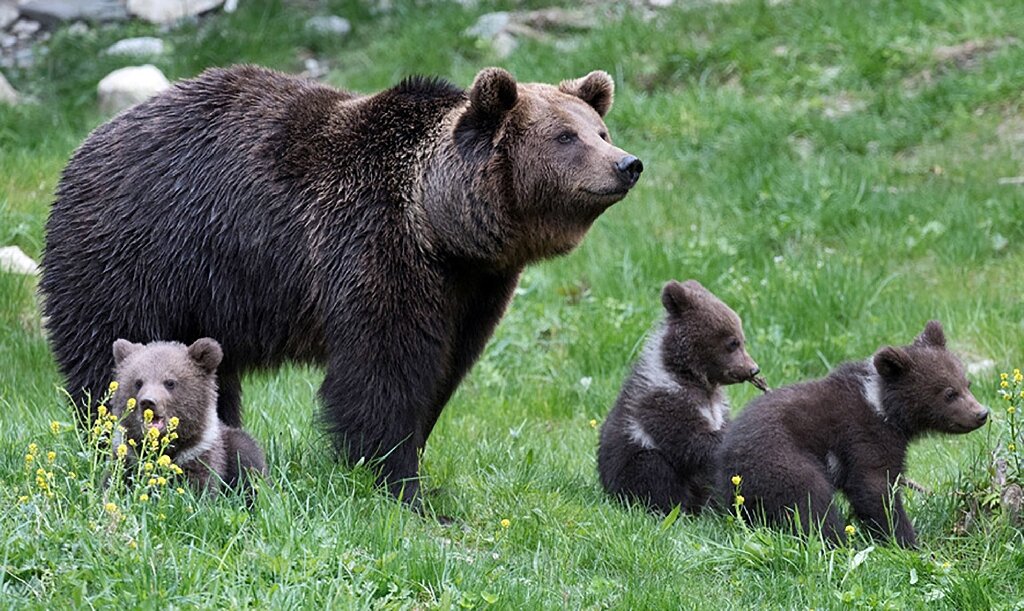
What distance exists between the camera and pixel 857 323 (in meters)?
9.77

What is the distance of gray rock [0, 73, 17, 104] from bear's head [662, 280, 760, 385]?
879cm

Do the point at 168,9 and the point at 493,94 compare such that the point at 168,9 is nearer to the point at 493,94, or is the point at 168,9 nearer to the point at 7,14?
the point at 7,14

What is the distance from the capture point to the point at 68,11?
1680cm

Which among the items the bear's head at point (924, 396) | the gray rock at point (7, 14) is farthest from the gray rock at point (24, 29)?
the bear's head at point (924, 396)

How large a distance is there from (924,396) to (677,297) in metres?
1.32

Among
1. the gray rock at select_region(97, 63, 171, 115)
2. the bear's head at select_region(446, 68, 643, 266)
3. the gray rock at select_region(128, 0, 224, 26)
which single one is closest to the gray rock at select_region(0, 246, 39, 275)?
the gray rock at select_region(97, 63, 171, 115)

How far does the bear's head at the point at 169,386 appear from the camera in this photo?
18.8ft

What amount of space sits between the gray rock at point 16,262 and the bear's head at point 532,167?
425 centimetres

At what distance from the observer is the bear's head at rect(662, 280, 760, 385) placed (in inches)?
278

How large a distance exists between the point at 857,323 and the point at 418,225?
4272 millimetres

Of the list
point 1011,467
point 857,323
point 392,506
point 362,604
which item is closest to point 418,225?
point 392,506

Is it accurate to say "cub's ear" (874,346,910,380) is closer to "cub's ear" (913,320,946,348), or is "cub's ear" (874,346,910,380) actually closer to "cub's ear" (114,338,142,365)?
"cub's ear" (913,320,946,348)

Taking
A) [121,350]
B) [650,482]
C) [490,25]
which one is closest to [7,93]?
[490,25]

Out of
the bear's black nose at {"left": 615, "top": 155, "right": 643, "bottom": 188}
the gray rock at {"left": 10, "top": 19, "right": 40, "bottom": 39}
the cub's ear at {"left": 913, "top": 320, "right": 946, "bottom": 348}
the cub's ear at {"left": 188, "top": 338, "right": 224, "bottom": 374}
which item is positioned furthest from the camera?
the gray rock at {"left": 10, "top": 19, "right": 40, "bottom": 39}
